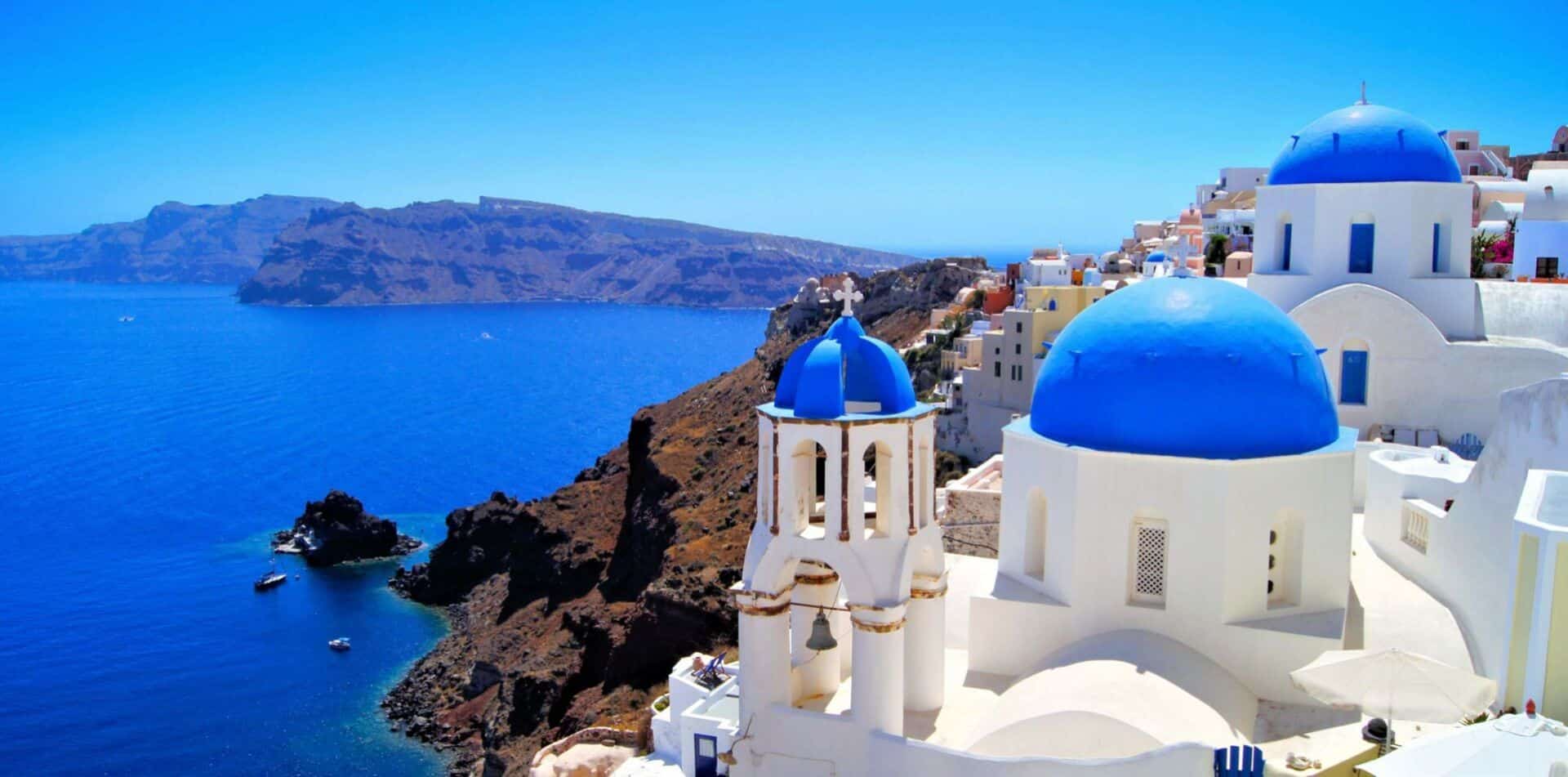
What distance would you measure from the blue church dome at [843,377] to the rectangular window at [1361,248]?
11.5 metres

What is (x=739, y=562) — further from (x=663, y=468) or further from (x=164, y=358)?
(x=164, y=358)

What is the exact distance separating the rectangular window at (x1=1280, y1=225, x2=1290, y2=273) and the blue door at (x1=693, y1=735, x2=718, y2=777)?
12.4 m

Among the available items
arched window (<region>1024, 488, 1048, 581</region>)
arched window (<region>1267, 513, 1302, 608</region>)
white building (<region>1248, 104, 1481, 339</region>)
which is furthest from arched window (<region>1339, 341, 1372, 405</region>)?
arched window (<region>1024, 488, 1048, 581</region>)

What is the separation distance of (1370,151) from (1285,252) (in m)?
2.15

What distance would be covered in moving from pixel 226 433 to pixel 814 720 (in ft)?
268

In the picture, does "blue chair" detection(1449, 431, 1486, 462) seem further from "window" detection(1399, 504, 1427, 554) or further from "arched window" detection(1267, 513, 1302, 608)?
"arched window" detection(1267, 513, 1302, 608)

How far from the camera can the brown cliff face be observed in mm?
29828

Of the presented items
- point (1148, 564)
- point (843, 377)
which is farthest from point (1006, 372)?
point (843, 377)

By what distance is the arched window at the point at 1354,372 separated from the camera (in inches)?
733

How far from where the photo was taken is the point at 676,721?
71.3 ft

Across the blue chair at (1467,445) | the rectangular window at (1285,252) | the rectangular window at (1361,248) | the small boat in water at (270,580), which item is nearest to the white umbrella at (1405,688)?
the blue chair at (1467,445)

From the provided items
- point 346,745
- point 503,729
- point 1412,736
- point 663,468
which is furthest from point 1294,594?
point 663,468

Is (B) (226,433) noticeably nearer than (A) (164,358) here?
Yes

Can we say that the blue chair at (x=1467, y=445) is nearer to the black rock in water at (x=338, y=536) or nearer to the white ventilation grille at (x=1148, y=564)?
the white ventilation grille at (x=1148, y=564)
